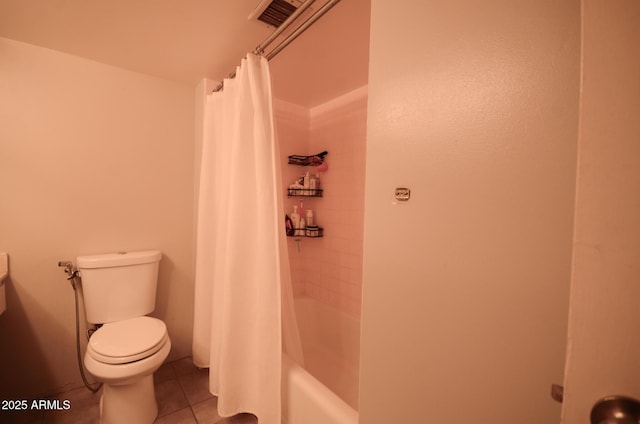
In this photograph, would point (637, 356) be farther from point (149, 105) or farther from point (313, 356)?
point (149, 105)

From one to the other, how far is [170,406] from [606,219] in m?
1.96

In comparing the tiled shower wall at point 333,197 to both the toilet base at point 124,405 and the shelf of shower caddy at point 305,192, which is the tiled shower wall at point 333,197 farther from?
the toilet base at point 124,405

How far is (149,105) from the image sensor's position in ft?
5.52

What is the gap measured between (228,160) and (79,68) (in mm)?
1115

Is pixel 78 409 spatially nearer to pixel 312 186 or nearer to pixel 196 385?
pixel 196 385

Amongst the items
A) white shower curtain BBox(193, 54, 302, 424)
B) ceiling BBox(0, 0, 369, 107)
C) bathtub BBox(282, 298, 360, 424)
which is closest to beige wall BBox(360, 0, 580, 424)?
bathtub BBox(282, 298, 360, 424)

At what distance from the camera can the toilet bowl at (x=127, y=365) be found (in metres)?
1.12

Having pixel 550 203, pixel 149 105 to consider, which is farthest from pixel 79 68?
pixel 550 203

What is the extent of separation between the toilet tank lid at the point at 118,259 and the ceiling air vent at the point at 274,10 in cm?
146

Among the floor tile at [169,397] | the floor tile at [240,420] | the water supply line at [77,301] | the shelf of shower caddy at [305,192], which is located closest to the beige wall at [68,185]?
the water supply line at [77,301]

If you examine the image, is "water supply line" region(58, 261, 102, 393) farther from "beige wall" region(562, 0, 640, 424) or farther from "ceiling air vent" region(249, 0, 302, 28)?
"beige wall" region(562, 0, 640, 424)

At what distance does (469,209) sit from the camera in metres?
0.49

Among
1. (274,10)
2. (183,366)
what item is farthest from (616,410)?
(183,366)

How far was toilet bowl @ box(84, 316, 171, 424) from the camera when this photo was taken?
1.12 meters
